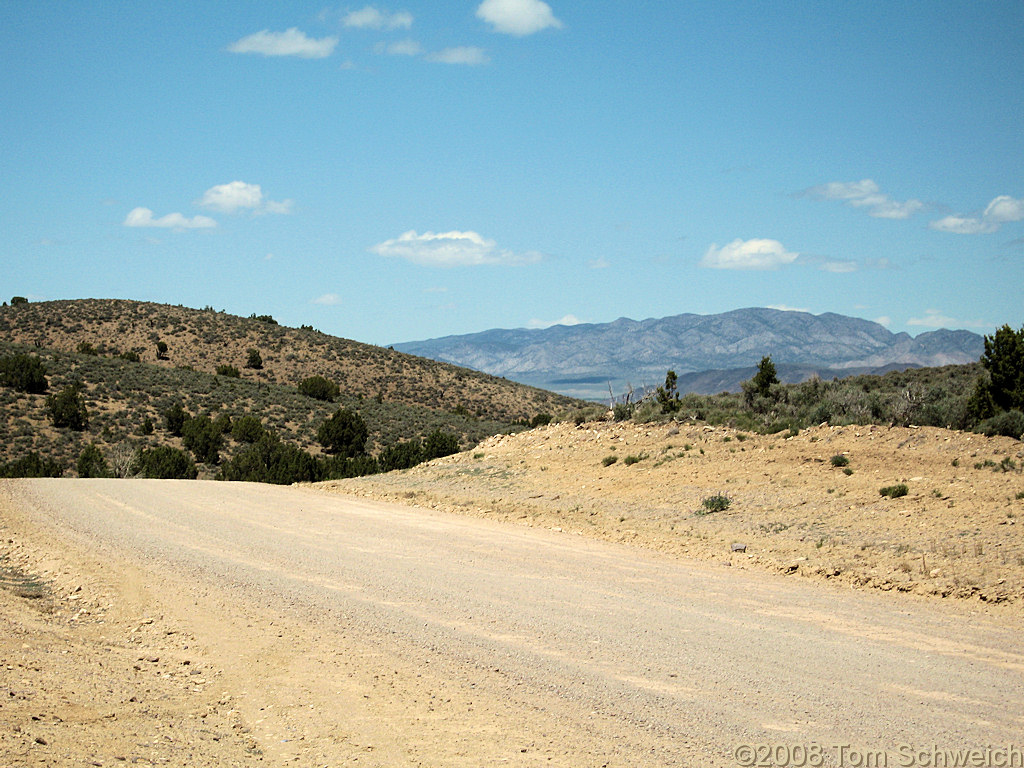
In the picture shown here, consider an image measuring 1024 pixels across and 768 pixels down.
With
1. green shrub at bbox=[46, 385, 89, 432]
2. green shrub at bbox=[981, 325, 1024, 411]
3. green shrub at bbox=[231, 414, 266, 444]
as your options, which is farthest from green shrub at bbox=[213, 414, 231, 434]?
green shrub at bbox=[981, 325, 1024, 411]

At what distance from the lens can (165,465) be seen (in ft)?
110

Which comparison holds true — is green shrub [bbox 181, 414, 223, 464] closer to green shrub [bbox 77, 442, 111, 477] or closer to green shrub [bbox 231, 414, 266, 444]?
green shrub [bbox 231, 414, 266, 444]

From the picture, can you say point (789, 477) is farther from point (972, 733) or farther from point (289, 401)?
point (289, 401)

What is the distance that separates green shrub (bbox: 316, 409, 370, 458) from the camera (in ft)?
151

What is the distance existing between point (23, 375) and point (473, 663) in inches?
1949

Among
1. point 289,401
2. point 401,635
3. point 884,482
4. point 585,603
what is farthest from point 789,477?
point 289,401

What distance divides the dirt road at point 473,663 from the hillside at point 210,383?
2886 cm

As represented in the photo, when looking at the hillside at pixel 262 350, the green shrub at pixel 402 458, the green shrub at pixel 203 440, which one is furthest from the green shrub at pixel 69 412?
the hillside at pixel 262 350

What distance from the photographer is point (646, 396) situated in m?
28.9

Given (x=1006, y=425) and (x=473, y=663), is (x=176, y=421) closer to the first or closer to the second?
(x=1006, y=425)

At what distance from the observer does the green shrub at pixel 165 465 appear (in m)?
33.3

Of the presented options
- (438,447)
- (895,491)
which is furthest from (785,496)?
(438,447)

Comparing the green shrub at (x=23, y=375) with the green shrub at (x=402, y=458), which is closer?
the green shrub at (x=402, y=458)

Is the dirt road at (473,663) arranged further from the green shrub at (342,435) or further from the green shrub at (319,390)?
the green shrub at (319,390)
